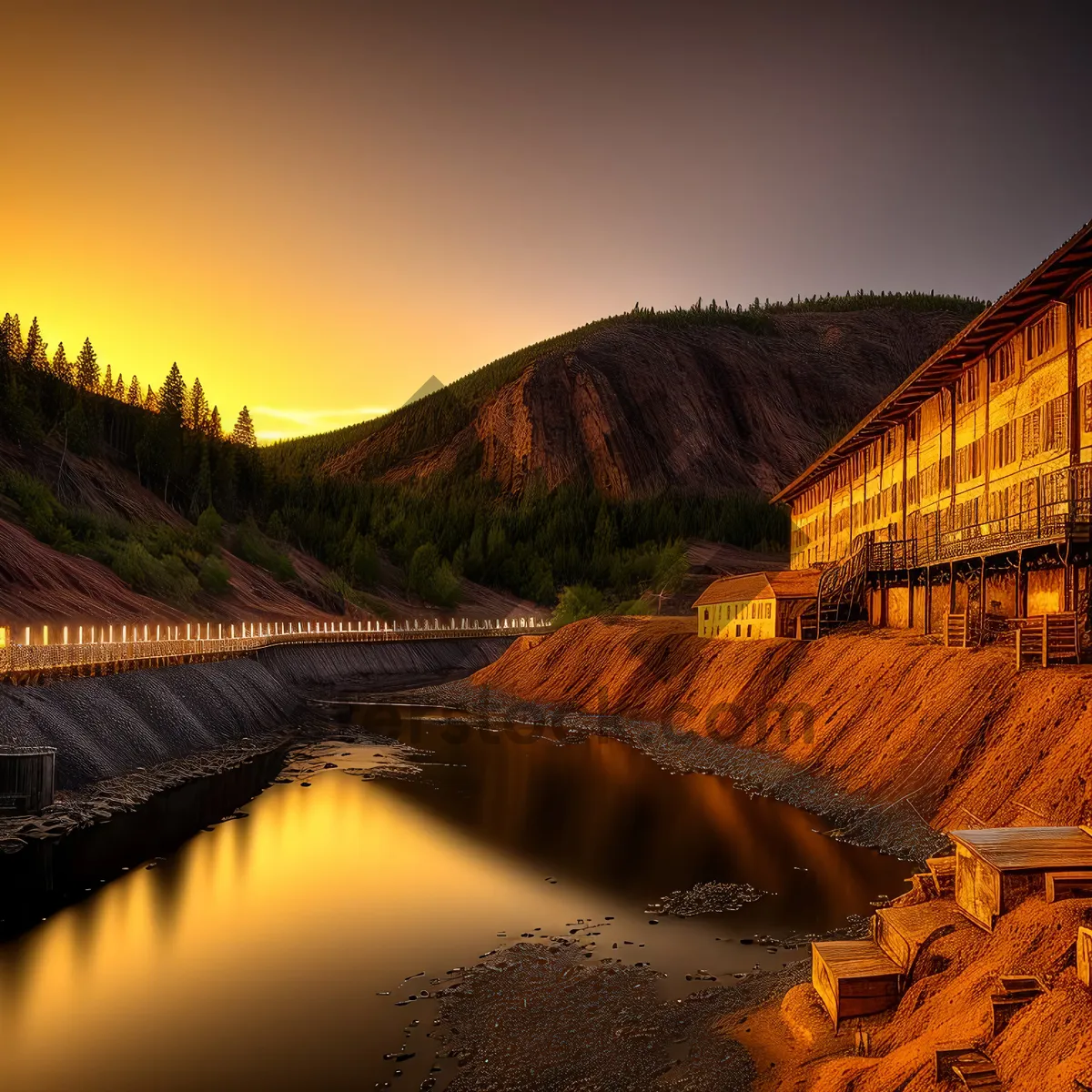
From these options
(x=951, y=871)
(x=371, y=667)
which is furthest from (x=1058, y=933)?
(x=371, y=667)

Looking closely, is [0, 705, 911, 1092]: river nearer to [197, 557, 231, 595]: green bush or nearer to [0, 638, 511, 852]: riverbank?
[0, 638, 511, 852]: riverbank

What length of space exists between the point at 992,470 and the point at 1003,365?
163 inches

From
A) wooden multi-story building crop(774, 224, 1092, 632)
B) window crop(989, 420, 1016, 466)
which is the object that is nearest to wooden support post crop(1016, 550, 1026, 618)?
wooden multi-story building crop(774, 224, 1092, 632)

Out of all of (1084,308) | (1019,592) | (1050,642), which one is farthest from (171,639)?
(1084,308)

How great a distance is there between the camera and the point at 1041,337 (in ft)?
112

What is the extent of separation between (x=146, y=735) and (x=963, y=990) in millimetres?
37117

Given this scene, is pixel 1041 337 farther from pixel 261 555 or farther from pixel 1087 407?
pixel 261 555

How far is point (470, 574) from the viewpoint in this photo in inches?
6447

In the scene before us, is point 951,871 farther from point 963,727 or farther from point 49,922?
point 49,922

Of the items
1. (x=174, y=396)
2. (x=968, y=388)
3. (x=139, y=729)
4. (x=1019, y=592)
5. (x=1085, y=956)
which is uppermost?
(x=174, y=396)

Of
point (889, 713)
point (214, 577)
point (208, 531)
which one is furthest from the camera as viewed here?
point (208, 531)

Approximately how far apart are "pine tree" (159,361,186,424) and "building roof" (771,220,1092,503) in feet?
390

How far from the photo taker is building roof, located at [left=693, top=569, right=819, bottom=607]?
50.4 m

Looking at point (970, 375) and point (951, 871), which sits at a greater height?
point (970, 375)
